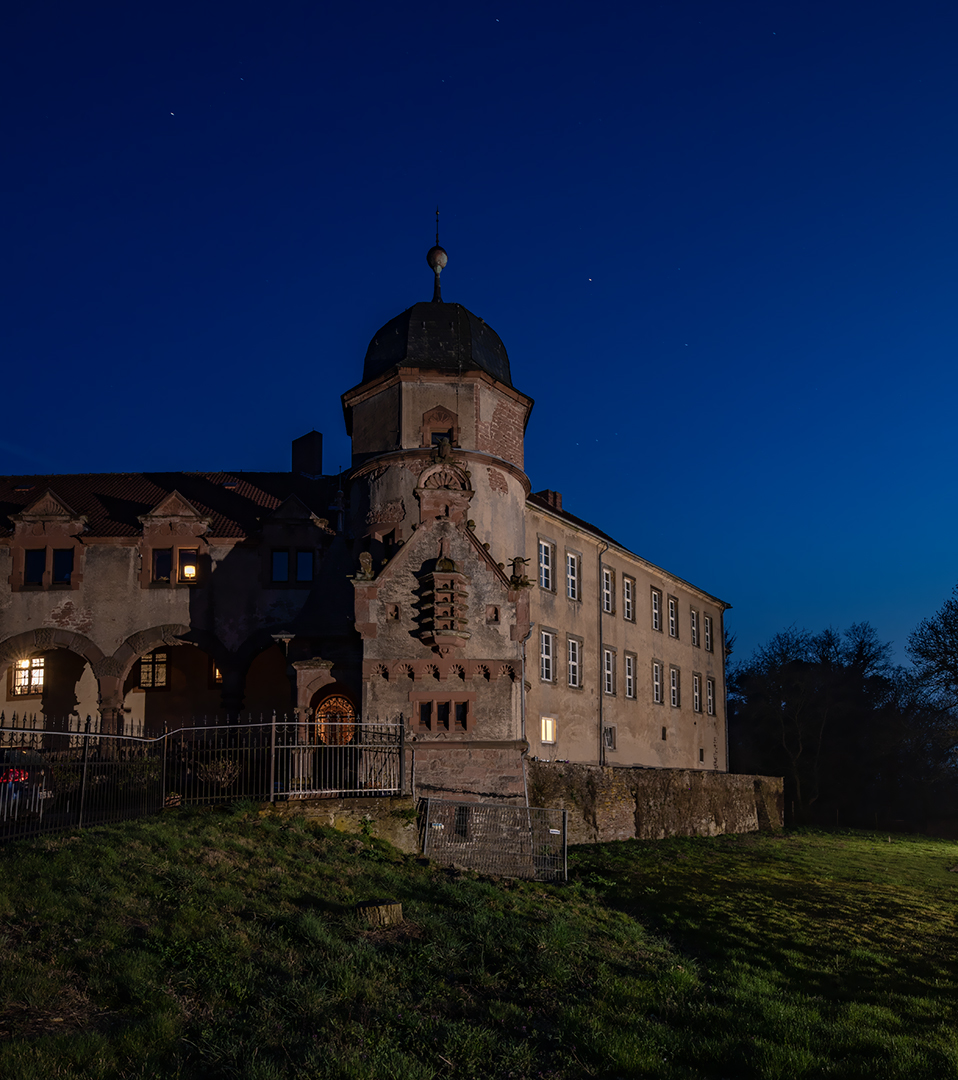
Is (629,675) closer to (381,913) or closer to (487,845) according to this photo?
(487,845)

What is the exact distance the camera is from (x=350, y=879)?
13.5 metres

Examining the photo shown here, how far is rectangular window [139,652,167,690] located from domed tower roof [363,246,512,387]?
476 inches

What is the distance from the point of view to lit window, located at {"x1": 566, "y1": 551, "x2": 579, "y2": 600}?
3678 cm

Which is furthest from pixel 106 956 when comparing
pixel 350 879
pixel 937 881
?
pixel 937 881

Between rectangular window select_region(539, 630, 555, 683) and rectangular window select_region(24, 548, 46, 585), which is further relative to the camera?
rectangular window select_region(539, 630, 555, 683)

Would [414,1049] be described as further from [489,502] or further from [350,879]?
[489,502]

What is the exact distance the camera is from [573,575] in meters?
37.3

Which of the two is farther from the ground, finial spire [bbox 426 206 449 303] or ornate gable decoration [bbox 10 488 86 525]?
finial spire [bbox 426 206 449 303]

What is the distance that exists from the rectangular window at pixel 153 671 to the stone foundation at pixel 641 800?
1450cm

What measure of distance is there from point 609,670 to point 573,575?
14.9ft

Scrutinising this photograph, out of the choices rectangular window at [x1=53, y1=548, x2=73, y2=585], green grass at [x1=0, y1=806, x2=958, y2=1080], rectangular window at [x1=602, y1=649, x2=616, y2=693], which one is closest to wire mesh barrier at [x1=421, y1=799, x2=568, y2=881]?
green grass at [x1=0, y1=806, x2=958, y2=1080]

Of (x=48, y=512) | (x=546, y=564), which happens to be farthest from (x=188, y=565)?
(x=546, y=564)

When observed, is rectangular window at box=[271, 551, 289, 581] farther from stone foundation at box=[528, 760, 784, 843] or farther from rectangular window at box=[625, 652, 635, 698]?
rectangular window at box=[625, 652, 635, 698]

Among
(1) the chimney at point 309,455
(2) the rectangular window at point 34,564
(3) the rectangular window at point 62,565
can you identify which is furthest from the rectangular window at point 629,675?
(2) the rectangular window at point 34,564
